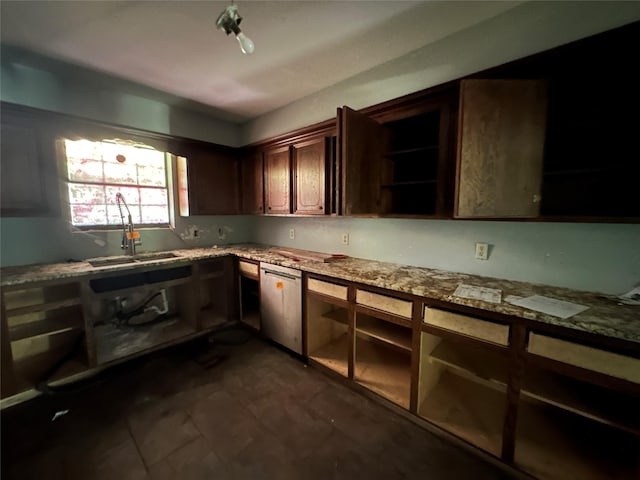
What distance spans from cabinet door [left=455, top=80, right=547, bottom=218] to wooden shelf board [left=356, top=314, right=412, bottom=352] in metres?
0.96

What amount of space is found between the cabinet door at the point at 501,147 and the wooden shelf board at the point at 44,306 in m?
2.92

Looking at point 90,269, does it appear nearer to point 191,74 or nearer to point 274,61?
point 191,74

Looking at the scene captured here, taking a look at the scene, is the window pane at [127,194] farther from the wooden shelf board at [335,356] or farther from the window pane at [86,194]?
the wooden shelf board at [335,356]

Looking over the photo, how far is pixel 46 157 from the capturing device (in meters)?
2.17

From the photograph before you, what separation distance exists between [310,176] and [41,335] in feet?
8.13

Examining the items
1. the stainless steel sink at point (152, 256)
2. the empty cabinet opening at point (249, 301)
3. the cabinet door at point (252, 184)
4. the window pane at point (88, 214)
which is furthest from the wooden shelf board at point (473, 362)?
the window pane at point (88, 214)

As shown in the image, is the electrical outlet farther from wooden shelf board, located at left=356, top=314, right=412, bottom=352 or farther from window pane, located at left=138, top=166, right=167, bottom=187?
window pane, located at left=138, top=166, right=167, bottom=187

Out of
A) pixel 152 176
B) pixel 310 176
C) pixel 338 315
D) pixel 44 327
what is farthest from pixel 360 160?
pixel 44 327

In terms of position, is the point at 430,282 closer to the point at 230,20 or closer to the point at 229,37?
the point at 230,20

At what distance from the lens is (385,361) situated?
223 centimetres

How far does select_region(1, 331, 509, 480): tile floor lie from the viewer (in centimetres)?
139

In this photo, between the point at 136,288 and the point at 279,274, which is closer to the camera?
the point at 136,288

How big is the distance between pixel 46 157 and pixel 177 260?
133 centimetres

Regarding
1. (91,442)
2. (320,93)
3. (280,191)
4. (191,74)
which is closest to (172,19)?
(191,74)
